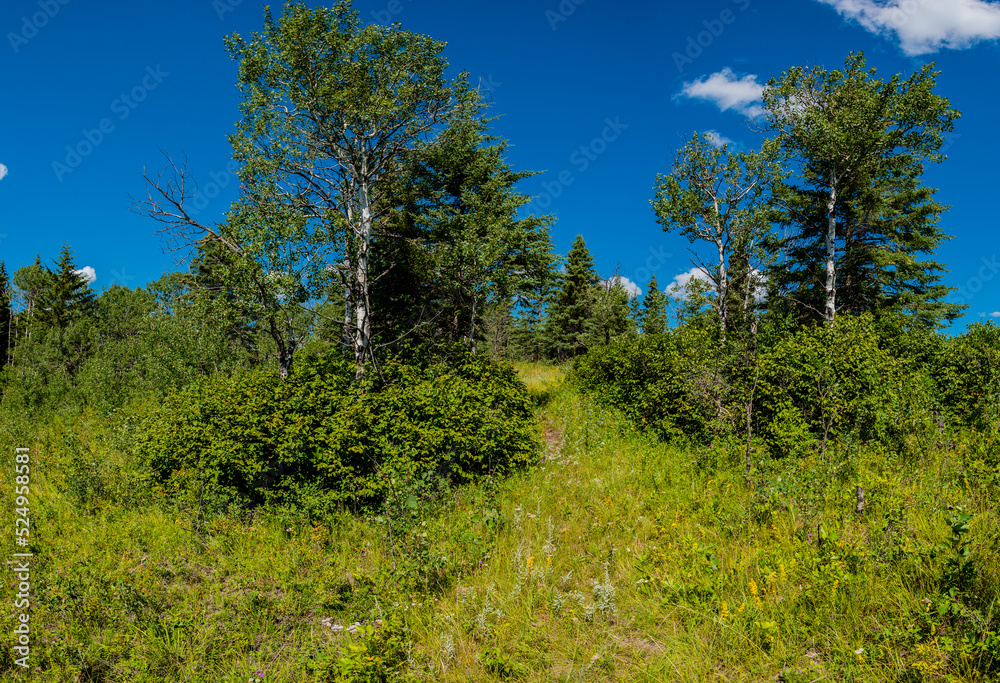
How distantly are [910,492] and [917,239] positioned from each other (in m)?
20.9

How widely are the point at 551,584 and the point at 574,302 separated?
3359 centimetres

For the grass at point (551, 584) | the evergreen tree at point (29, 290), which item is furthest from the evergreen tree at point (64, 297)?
the grass at point (551, 584)

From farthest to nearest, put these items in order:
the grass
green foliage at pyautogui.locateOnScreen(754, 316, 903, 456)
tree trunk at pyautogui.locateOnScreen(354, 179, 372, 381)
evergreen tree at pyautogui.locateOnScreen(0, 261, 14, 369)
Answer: evergreen tree at pyautogui.locateOnScreen(0, 261, 14, 369) < tree trunk at pyautogui.locateOnScreen(354, 179, 372, 381) < green foliage at pyautogui.locateOnScreen(754, 316, 903, 456) < the grass

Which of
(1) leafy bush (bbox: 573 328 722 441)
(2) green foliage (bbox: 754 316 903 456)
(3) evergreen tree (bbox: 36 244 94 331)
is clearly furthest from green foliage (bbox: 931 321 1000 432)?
(3) evergreen tree (bbox: 36 244 94 331)

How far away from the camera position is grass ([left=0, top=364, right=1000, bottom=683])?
139 inches

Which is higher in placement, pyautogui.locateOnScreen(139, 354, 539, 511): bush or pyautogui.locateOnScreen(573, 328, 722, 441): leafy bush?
pyautogui.locateOnScreen(573, 328, 722, 441): leafy bush

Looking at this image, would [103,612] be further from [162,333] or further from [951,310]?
[951,310]

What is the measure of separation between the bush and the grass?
0.51 m

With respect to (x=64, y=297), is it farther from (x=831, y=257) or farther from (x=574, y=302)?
(x=831, y=257)

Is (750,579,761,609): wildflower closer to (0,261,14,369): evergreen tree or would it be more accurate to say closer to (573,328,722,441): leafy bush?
(573,328,722,441): leafy bush

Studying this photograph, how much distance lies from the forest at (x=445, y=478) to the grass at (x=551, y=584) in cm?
3

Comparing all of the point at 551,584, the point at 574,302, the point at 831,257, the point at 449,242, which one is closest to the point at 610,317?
the point at 574,302

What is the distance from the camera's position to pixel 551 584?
4703 millimetres

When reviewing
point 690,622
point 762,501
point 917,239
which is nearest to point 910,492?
point 762,501
